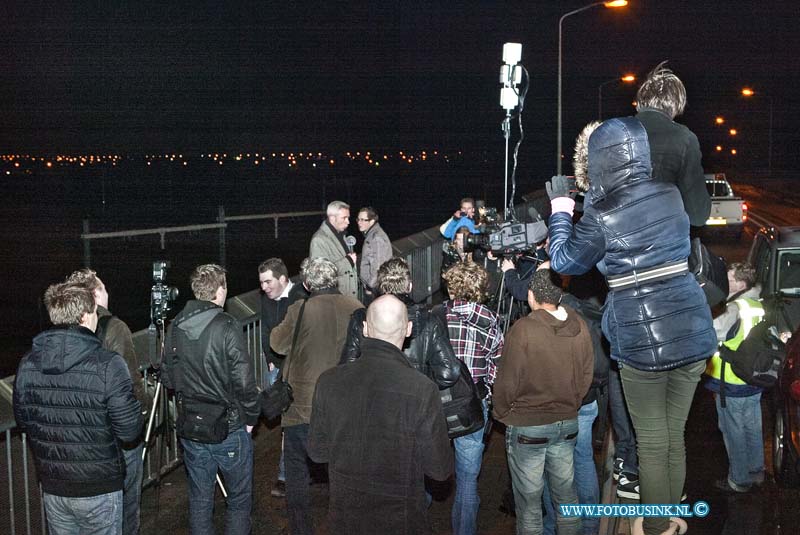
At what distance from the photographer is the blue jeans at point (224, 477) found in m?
5.81

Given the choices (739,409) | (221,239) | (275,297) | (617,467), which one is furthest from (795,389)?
(221,239)

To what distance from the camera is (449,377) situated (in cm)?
552

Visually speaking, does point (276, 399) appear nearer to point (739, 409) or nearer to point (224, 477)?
point (224, 477)

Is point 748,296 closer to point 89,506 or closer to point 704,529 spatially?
point 704,529

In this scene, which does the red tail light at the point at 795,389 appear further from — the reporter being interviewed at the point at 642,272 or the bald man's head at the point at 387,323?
the bald man's head at the point at 387,323

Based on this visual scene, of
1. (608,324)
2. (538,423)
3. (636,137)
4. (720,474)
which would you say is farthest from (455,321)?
(720,474)

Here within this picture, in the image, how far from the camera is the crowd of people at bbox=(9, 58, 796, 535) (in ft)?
12.5

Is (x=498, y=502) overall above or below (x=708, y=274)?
below

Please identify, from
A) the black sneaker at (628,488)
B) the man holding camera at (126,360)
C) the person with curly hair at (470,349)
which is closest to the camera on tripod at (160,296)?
the man holding camera at (126,360)

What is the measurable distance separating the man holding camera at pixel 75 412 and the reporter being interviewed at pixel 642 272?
8.20ft

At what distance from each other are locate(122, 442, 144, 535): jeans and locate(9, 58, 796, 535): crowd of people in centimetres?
1

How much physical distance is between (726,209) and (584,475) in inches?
893

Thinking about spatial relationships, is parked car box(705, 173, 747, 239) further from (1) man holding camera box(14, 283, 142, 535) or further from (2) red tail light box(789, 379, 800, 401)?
(1) man holding camera box(14, 283, 142, 535)

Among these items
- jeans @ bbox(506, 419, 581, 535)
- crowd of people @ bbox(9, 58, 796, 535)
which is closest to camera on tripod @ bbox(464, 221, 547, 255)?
crowd of people @ bbox(9, 58, 796, 535)
